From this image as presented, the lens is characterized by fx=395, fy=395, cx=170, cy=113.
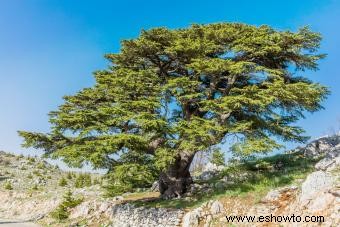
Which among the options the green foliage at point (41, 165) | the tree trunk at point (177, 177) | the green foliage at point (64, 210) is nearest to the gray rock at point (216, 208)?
the tree trunk at point (177, 177)

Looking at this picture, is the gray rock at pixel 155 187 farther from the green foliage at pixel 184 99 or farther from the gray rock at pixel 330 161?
the gray rock at pixel 330 161

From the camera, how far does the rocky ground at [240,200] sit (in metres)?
14.0

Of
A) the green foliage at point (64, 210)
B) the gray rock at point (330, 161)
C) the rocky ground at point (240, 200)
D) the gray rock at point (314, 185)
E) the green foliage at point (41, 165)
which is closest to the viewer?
the gray rock at point (314, 185)

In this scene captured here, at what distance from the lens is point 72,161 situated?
663 inches

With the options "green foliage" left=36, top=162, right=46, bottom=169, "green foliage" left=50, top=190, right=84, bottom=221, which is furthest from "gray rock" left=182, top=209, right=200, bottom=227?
"green foliage" left=36, top=162, right=46, bottom=169

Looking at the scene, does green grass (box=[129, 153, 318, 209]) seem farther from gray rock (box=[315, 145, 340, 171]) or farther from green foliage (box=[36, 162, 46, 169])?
green foliage (box=[36, 162, 46, 169])

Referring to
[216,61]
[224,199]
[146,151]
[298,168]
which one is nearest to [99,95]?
[146,151]

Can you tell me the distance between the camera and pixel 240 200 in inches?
648

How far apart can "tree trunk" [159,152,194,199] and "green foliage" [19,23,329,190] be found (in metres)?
0.75

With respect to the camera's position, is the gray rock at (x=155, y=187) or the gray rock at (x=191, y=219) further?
the gray rock at (x=155, y=187)

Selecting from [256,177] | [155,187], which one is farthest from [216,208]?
[155,187]

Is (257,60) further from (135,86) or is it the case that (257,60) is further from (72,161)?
(72,161)

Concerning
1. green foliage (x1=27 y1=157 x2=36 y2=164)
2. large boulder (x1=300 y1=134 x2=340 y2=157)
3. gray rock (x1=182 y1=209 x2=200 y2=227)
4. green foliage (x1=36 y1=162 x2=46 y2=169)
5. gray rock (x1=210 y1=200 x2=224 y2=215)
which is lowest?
gray rock (x1=182 y1=209 x2=200 y2=227)

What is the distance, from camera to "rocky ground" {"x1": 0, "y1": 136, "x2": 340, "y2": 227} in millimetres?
13961
